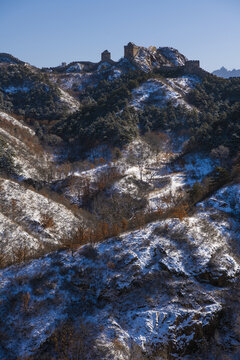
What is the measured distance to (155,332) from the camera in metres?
7.44

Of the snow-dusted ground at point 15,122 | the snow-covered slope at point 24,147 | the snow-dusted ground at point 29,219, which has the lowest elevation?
the snow-dusted ground at point 29,219

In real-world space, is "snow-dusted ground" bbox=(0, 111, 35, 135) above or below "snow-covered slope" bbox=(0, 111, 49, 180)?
above

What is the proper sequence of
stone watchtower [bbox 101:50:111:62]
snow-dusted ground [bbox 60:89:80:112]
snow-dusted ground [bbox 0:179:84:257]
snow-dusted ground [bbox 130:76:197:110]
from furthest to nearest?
1. stone watchtower [bbox 101:50:111:62]
2. snow-dusted ground [bbox 60:89:80:112]
3. snow-dusted ground [bbox 130:76:197:110]
4. snow-dusted ground [bbox 0:179:84:257]

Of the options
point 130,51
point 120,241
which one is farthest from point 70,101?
point 120,241

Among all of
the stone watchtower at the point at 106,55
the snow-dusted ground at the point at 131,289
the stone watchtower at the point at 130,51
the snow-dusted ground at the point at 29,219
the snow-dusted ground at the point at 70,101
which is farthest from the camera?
the stone watchtower at the point at 106,55

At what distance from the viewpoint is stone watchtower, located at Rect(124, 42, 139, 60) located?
60.9 metres

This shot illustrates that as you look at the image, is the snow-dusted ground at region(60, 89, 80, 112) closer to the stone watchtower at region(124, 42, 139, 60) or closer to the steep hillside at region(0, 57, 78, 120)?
the steep hillside at region(0, 57, 78, 120)

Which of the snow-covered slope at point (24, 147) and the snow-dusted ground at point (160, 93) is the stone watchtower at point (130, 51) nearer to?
the snow-dusted ground at point (160, 93)

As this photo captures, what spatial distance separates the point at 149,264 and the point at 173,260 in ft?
3.21


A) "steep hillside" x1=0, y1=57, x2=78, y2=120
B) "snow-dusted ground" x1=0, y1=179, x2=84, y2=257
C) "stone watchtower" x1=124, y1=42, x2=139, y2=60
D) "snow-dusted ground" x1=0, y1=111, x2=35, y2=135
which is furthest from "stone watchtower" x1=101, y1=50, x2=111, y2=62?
"snow-dusted ground" x1=0, y1=179, x2=84, y2=257

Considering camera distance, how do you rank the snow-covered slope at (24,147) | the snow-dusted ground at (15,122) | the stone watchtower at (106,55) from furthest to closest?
the stone watchtower at (106,55), the snow-dusted ground at (15,122), the snow-covered slope at (24,147)

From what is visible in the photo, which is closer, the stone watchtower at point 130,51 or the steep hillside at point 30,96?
the steep hillside at point 30,96

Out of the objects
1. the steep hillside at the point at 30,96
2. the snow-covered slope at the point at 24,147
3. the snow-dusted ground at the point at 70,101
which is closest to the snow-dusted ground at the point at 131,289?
the snow-covered slope at the point at 24,147

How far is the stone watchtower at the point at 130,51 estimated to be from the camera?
60.9 m
